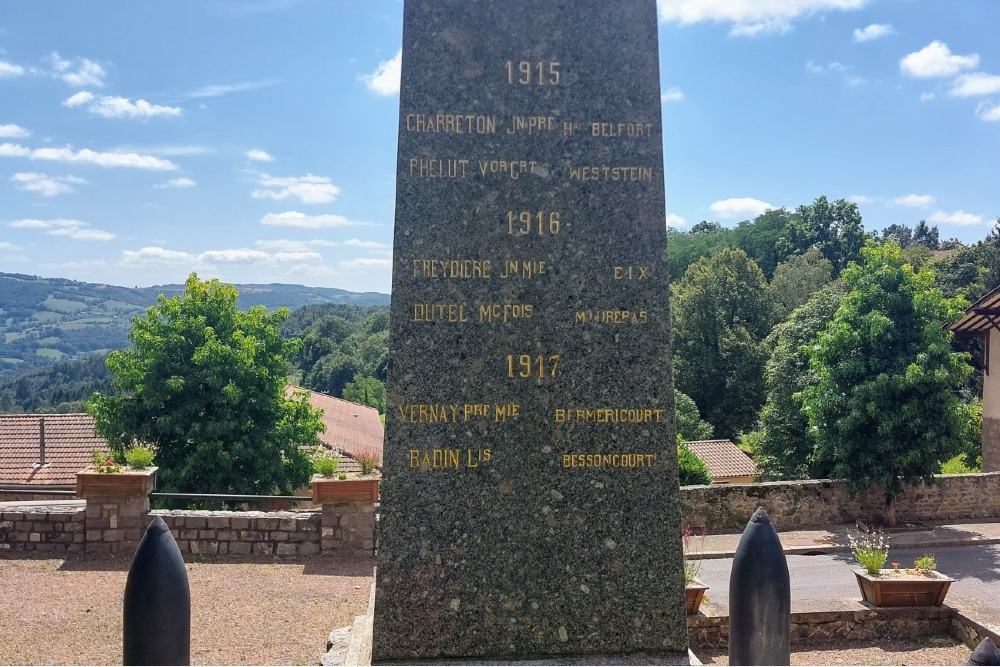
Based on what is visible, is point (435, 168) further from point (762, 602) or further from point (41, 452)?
point (41, 452)

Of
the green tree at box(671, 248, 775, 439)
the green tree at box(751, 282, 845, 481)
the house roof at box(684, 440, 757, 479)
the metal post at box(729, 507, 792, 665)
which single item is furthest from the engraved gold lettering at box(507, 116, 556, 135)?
the green tree at box(671, 248, 775, 439)

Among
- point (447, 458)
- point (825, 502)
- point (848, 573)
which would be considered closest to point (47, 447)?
point (825, 502)

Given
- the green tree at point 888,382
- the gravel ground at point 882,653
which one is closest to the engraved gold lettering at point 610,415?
the gravel ground at point 882,653

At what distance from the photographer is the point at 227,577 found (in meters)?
10.8

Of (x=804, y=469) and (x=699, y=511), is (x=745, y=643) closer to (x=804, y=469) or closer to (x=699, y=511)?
(x=699, y=511)

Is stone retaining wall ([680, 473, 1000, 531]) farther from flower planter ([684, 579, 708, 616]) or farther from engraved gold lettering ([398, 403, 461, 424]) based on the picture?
engraved gold lettering ([398, 403, 461, 424])

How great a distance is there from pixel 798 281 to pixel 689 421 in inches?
681

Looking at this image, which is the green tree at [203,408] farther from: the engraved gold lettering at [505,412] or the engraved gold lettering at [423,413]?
the engraved gold lettering at [505,412]

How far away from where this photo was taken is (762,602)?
4301mm

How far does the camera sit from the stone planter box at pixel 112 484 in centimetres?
1145

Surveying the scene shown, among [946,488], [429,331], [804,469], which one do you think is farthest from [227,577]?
[804,469]

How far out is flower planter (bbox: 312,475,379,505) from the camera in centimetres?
1184

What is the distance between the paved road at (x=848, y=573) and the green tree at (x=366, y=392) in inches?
2596

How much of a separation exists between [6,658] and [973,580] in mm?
15109
